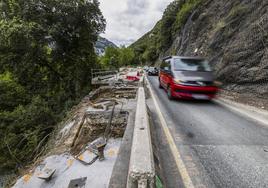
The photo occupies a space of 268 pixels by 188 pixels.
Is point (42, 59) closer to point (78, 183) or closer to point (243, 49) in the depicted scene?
point (78, 183)

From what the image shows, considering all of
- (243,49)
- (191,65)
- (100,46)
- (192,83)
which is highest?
(100,46)

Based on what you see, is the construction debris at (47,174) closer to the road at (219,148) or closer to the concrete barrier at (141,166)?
the concrete barrier at (141,166)

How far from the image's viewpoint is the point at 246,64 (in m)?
8.59

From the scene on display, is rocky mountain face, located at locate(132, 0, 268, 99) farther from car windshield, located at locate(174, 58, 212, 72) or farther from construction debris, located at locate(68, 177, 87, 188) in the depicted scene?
construction debris, located at locate(68, 177, 87, 188)

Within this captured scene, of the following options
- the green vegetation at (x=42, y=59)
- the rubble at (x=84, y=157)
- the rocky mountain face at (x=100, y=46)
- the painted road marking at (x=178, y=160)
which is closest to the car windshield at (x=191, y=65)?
the painted road marking at (x=178, y=160)

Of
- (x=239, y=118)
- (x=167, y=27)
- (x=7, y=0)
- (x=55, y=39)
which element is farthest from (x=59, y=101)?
(x=167, y=27)

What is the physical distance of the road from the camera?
2.66 metres

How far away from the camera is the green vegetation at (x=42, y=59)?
1088 cm

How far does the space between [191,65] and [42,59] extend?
1216cm

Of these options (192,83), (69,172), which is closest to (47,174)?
(69,172)

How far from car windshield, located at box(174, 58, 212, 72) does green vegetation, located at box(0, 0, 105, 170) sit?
24.9 feet

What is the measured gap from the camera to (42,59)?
47.4 ft

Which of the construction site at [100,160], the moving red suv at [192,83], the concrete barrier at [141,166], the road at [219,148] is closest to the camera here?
the concrete barrier at [141,166]

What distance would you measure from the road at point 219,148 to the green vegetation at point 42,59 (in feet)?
25.9
